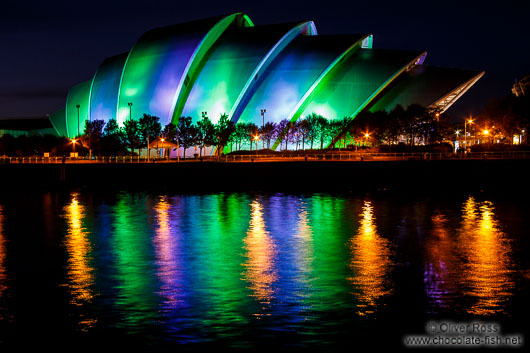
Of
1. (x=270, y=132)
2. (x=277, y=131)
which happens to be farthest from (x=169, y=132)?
(x=277, y=131)

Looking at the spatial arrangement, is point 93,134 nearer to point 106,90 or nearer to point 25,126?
point 106,90

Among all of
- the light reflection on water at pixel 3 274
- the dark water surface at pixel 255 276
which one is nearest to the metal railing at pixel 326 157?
the dark water surface at pixel 255 276

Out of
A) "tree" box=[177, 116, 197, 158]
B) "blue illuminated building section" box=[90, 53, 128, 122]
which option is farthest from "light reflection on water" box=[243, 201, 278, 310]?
"blue illuminated building section" box=[90, 53, 128, 122]

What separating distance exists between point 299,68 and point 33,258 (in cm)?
5806

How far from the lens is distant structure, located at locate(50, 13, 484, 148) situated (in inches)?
2749

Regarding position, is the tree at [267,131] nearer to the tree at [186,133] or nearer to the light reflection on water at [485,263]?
the tree at [186,133]

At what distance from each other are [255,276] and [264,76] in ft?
203

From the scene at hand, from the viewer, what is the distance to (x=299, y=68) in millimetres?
70625

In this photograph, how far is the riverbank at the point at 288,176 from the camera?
1453 inches

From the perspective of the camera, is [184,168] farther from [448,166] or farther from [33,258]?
[33,258]

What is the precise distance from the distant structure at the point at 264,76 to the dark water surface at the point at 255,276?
47127 millimetres

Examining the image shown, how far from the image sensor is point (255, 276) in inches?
492

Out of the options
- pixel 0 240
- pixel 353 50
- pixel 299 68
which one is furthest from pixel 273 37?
pixel 0 240

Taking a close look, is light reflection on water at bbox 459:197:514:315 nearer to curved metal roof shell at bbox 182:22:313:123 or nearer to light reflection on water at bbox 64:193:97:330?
light reflection on water at bbox 64:193:97:330
